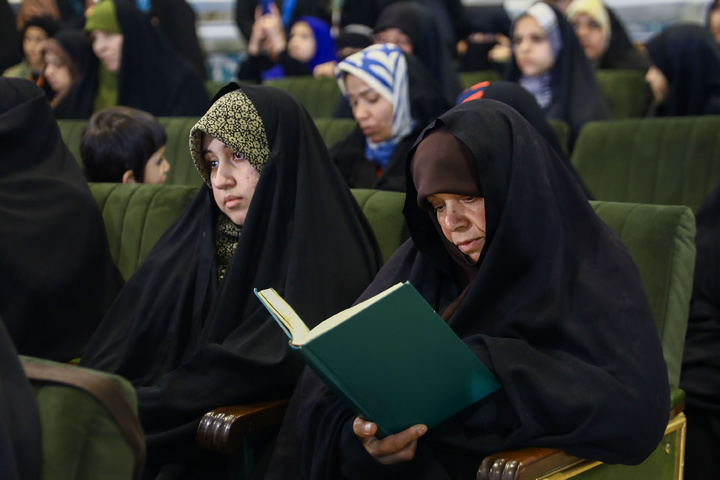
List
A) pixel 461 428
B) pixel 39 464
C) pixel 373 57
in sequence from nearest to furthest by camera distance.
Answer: pixel 39 464, pixel 461 428, pixel 373 57

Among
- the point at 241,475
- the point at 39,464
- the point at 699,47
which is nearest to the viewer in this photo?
the point at 39,464

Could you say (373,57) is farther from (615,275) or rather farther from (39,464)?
(39,464)

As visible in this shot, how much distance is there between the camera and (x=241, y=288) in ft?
7.20

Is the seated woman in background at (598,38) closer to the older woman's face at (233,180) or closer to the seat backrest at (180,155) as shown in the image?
the seat backrest at (180,155)

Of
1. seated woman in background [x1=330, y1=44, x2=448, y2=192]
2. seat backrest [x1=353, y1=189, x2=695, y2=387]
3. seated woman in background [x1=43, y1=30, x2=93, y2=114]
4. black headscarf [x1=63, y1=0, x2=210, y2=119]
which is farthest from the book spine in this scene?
seated woman in background [x1=43, y1=30, x2=93, y2=114]

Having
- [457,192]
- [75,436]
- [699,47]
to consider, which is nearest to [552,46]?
[699,47]

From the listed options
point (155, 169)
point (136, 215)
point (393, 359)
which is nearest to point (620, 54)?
point (155, 169)

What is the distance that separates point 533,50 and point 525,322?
134 inches

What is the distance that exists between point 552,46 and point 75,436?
4101 millimetres

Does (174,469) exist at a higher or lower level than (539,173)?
lower

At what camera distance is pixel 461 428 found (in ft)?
5.54

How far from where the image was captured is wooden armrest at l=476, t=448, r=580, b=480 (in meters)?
1.57

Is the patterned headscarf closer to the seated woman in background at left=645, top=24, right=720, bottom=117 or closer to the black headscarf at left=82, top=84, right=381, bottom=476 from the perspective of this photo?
the black headscarf at left=82, top=84, right=381, bottom=476

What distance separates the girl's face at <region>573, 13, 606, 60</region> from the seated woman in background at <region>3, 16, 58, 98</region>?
3.30 meters
